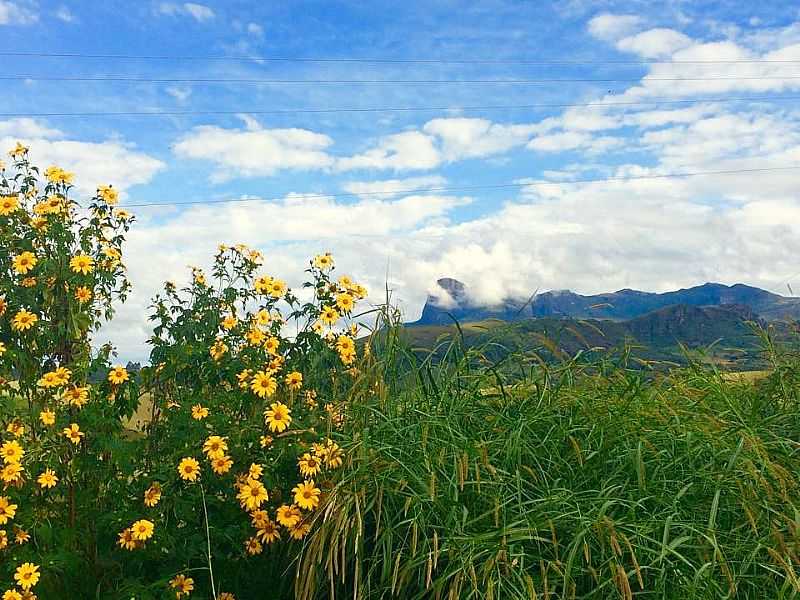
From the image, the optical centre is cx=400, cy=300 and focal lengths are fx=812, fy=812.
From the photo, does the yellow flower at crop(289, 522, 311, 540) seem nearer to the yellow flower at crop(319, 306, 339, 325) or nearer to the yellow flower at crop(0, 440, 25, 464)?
the yellow flower at crop(319, 306, 339, 325)

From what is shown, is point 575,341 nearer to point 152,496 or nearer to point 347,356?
point 347,356

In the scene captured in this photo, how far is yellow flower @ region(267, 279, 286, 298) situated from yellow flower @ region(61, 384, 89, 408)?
1054mm

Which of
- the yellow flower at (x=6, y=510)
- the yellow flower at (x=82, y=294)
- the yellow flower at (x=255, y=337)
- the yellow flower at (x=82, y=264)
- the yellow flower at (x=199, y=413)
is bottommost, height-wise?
the yellow flower at (x=6, y=510)

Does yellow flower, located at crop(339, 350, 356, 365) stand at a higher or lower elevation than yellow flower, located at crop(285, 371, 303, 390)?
higher

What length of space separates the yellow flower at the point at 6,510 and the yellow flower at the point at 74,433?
381 mm

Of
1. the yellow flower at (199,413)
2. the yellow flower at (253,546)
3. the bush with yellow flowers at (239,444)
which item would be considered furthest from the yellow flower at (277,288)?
the yellow flower at (253,546)

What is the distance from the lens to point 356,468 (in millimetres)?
3510

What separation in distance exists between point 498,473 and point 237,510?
118cm

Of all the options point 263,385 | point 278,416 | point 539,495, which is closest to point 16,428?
point 263,385

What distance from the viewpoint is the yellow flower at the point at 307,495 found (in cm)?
337

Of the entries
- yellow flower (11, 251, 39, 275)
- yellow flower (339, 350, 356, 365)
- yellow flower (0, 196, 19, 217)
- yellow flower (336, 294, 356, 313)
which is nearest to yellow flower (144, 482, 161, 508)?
yellow flower (339, 350, 356, 365)

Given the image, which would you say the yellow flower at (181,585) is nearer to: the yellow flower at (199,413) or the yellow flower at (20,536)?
the yellow flower at (199,413)

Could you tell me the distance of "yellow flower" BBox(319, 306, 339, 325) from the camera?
4.11 meters

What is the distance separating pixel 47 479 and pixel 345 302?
5.48 feet
